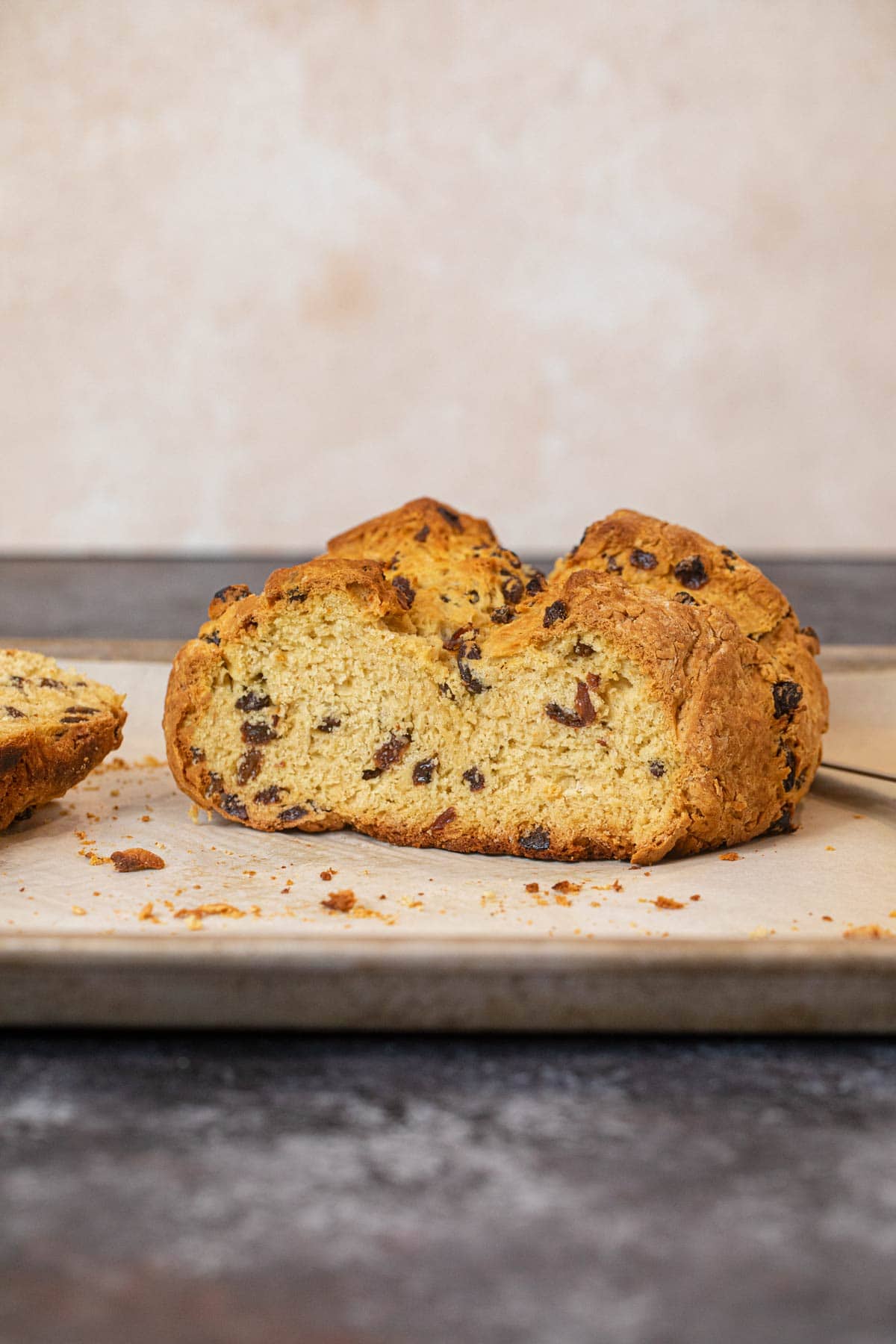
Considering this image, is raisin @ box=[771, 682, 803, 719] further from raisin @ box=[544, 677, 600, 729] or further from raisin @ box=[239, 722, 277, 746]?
raisin @ box=[239, 722, 277, 746]

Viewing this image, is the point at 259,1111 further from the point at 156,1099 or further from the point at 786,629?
the point at 786,629

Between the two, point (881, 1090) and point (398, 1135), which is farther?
point (881, 1090)

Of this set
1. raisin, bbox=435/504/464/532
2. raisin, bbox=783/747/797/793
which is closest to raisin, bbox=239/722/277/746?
raisin, bbox=435/504/464/532

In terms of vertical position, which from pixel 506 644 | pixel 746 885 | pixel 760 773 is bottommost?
pixel 746 885

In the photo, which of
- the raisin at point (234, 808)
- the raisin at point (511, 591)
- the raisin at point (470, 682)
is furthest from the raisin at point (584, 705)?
the raisin at point (234, 808)

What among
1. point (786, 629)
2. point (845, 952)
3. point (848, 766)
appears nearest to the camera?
point (845, 952)

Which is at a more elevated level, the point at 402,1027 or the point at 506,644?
the point at 506,644

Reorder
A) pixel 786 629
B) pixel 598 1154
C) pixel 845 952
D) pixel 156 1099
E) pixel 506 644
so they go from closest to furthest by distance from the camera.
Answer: pixel 598 1154 < pixel 156 1099 < pixel 845 952 < pixel 506 644 < pixel 786 629

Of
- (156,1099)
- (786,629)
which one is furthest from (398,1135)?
(786,629)
